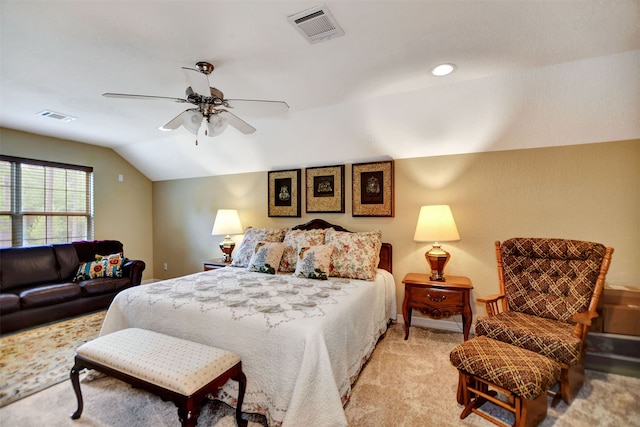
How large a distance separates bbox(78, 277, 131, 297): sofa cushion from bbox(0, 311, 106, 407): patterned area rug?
1.12ft

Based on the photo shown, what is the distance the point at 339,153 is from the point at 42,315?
4.06 metres

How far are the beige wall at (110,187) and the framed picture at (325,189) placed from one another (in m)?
3.69

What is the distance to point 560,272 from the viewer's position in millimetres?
2479

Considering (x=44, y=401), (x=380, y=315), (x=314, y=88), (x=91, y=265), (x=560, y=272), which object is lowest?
(x=44, y=401)

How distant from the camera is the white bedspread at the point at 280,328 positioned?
5.47 feet

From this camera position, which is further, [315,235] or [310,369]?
[315,235]

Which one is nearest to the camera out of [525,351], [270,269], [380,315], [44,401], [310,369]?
[310,369]

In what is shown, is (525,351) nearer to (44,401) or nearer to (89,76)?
Result: (44,401)

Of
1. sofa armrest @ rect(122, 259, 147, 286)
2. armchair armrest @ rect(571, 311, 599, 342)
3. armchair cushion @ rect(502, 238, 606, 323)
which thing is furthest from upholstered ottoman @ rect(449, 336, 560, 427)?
sofa armrest @ rect(122, 259, 147, 286)

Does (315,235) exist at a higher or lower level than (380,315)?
higher

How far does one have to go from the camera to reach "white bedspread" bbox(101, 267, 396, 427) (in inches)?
65.6

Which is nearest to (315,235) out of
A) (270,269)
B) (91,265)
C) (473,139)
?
(270,269)

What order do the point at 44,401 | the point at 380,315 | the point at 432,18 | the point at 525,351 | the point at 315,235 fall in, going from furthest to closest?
the point at 315,235, the point at 380,315, the point at 44,401, the point at 525,351, the point at 432,18

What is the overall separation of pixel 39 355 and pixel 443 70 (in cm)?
448
